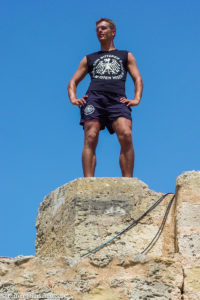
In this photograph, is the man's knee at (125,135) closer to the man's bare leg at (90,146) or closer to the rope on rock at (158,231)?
the man's bare leg at (90,146)

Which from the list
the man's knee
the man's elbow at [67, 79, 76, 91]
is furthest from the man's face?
the man's knee

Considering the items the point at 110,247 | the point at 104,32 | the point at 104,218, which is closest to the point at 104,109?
the point at 104,32

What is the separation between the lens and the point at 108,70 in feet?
27.2

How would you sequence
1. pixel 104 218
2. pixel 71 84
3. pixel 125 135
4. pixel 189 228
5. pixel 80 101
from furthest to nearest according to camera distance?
pixel 71 84 → pixel 80 101 → pixel 125 135 → pixel 104 218 → pixel 189 228

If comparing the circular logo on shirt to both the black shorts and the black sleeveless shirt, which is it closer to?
the black shorts

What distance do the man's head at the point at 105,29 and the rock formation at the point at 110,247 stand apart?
6.46ft

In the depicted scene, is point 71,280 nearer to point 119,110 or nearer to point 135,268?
point 135,268

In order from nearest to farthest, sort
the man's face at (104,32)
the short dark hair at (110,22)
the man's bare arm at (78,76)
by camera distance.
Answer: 1. the man's bare arm at (78,76)
2. the man's face at (104,32)
3. the short dark hair at (110,22)

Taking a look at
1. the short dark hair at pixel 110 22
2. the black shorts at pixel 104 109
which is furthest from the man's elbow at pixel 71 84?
the short dark hair at pixel 110 22

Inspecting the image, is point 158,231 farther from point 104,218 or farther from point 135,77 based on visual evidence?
point 135,77

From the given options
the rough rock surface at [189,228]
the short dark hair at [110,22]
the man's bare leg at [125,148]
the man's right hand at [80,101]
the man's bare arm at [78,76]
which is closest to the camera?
the rough rock surface at [189,228]

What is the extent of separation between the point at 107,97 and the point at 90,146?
614 millimetres

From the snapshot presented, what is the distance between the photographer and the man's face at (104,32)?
8531mm

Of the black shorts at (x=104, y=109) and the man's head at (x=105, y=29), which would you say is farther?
the man's head at (x=105, y=29)
